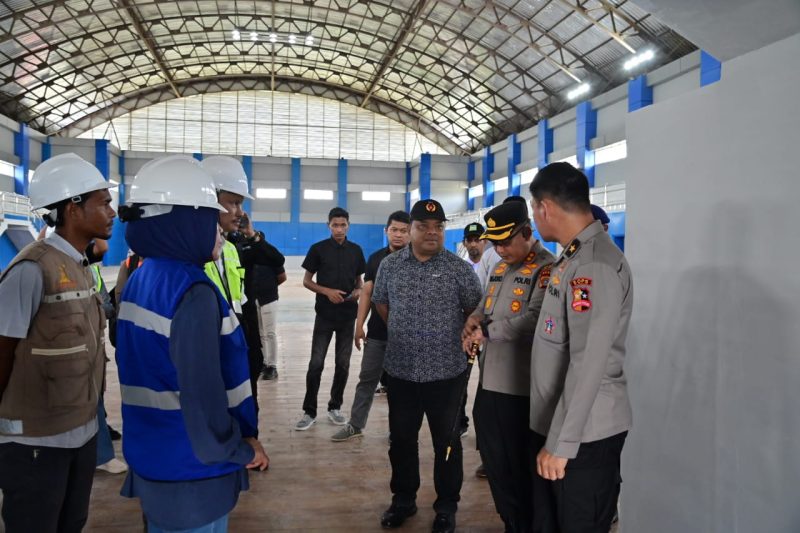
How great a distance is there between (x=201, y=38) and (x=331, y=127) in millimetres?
8050

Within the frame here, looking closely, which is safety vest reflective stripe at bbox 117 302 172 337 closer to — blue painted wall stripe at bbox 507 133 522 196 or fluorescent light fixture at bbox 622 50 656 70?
fluorescent light fixture at bbox 622 50 656 70

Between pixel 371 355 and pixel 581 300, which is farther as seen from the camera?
pixel 371 355

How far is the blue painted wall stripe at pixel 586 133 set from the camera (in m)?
19.0

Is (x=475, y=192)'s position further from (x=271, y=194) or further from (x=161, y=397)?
(x=161, y=397)

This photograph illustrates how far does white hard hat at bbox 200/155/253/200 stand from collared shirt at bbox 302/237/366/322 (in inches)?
67.1

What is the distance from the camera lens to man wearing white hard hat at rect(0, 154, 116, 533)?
1860 millimetres

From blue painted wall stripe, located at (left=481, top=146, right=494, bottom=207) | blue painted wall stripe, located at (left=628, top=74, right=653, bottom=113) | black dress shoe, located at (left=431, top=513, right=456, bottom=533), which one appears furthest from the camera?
blue painted wall stripe, located at (left=481, top=146, right=494, bottom=207)

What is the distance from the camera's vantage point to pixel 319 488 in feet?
11.5

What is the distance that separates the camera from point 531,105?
2273 cm

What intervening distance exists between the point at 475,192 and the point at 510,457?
26848 mm

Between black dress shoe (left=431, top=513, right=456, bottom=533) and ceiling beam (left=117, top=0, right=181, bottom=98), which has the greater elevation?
ceiling beam (left=117, top=0, right=181, bottom=98)

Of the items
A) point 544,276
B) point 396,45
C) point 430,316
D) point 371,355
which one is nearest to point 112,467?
point 371,355

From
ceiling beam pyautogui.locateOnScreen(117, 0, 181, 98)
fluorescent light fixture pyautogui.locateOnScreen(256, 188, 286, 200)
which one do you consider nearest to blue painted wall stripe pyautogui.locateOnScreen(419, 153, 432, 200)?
fluorescent light fixture pyautogui.locateOnScreen(256, 188, 286, 200)

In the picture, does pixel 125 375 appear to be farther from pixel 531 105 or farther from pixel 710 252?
pixel 531 105
